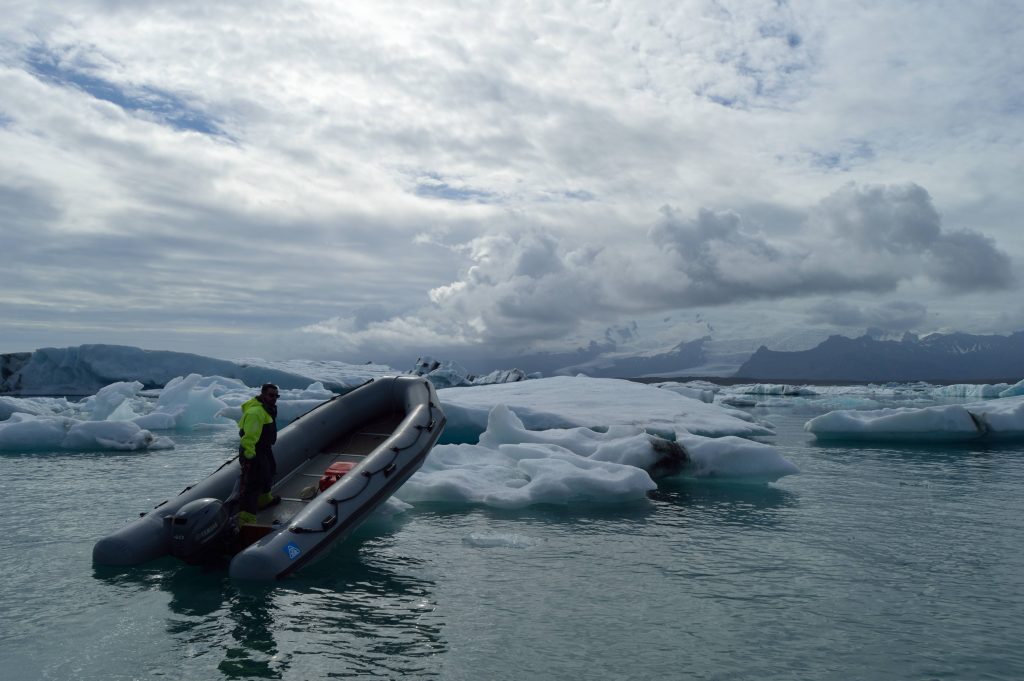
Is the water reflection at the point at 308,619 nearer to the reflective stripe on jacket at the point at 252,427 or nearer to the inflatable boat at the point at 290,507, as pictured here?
the inflatable boat at the point at 290,507

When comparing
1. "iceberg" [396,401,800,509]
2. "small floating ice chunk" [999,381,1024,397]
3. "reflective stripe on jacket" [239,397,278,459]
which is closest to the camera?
"reflective stripe on jacket" [239,397,278,459]

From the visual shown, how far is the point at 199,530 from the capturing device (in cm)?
621

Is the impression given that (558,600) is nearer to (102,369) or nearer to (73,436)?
(73,436)

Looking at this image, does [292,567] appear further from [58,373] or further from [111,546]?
[58,373]

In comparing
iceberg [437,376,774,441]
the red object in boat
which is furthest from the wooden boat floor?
iceberg [437,376,774,441]

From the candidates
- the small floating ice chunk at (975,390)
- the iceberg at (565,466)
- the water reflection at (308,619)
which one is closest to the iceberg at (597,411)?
the iceberg at (565,466)

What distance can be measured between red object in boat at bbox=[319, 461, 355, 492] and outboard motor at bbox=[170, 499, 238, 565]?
1.18 meters

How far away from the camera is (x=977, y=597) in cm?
585

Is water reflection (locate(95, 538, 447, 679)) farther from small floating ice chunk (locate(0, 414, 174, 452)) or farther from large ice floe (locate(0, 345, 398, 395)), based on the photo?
large ice floe (locate(0, 345, 398, 395))

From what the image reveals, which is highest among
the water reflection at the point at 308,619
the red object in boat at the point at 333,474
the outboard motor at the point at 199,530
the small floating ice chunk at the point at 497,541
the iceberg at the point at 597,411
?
the iceberg at the point at 597,411

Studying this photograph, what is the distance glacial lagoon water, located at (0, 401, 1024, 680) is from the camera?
4617 mm

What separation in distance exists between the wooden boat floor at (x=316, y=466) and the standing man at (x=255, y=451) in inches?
12.5

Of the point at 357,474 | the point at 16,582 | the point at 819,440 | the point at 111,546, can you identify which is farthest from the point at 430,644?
the point at 819,440

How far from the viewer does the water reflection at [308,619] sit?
15.1 feet
